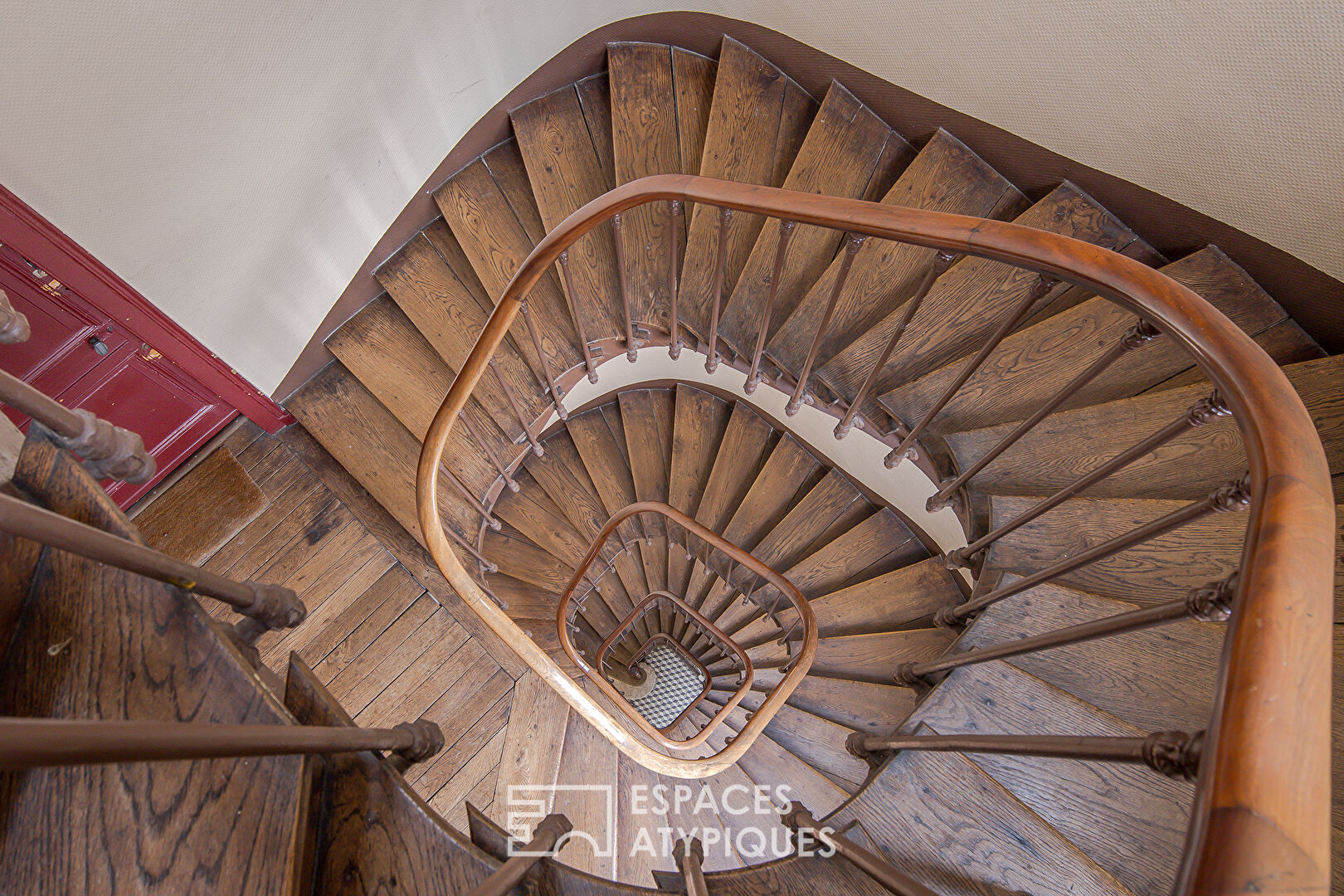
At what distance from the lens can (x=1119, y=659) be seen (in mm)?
1519

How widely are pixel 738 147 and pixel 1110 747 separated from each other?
250cm

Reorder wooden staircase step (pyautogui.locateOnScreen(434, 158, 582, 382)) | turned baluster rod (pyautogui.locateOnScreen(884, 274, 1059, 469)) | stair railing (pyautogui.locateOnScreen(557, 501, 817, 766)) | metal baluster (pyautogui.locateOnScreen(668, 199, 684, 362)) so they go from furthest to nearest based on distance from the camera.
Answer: wooden staircase step (pyautogui.locateOnScreen(434, 158, 582, 382)) → stair railing (pyautogui.locateOnScreen(557, 501, 817, 766)) → metal baluster (pyautogui.locateOnScreen(668, 199, 684, 362)) → turned baluster rod (pyautogui.locateOnScreen(884, 274, 1059, 469))

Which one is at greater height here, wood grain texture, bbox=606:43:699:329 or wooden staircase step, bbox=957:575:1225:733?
wood grain texture, bbox=606:43:699:329

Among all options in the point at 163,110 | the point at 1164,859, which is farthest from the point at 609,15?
the point at 1164,859

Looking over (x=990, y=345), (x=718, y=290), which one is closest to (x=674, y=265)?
(x=718, y=290)

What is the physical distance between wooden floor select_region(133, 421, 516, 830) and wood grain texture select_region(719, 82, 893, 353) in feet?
6.04

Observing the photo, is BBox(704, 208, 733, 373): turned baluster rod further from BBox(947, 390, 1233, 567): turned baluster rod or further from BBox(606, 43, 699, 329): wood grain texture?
BBox(947, 390, 1233, 567): turned baluster rod

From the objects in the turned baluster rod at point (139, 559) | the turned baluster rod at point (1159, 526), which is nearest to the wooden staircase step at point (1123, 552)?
the turned baluster rod at point (1159, 526)

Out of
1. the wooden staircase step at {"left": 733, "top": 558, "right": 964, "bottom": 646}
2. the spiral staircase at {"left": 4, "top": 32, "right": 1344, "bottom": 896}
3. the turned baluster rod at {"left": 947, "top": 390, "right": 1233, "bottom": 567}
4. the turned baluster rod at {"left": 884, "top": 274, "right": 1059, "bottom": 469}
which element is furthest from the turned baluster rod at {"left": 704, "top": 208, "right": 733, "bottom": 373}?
the wooden staircase step at {"left": 733, "top": 558, "right": 964, "bottom": 646}

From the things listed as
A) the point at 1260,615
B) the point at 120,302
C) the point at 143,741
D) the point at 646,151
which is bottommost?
the point at 143,741

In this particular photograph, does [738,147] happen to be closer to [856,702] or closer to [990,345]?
[990,345]

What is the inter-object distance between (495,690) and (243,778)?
1.89 m

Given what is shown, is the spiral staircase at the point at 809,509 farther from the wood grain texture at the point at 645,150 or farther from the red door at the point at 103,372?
the red door at the point at 103,372

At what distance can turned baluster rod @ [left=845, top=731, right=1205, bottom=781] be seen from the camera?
819mm
